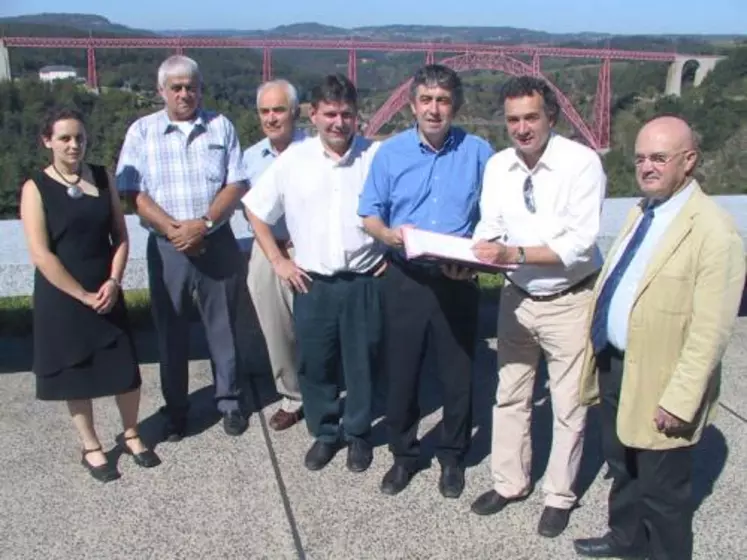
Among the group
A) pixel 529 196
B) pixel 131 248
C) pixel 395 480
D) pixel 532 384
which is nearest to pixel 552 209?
pixel 529 196

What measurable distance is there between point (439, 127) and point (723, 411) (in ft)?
6.88

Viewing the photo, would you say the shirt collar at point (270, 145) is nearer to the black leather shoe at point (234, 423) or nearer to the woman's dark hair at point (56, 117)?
the woman's dark hair at point (56, 117)

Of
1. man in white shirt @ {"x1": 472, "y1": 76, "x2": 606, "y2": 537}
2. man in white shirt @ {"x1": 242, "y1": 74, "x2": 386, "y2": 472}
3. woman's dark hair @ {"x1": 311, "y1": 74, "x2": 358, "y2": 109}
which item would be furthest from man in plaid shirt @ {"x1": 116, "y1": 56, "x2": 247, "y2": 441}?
man in white shirt @ {"x1": 472, "y1": 76, "x2": 606, "y2": 537}

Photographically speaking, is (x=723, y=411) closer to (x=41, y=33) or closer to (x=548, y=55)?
(x=41, y=33)

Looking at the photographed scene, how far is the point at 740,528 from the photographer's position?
2.78m

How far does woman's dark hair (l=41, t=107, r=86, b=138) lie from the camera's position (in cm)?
286

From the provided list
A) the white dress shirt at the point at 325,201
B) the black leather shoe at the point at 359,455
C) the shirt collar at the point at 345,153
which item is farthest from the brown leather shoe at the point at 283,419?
the shirt collar at the point at 345,153

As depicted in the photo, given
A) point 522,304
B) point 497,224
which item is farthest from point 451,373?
point 497,224

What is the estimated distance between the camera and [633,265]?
2.22 meters

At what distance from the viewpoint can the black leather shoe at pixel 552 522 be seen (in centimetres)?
275

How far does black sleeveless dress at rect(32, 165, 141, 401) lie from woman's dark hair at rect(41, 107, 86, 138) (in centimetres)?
15

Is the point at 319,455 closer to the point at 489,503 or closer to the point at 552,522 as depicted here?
the point at 489,503

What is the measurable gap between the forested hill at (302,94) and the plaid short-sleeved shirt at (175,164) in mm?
397

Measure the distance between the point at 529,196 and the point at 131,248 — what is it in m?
2.45
